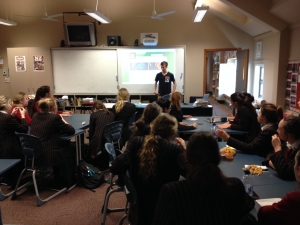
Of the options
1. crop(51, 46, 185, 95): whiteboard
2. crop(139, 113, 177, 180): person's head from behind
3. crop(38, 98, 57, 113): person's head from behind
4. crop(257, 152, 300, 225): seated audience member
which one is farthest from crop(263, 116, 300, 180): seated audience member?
crop(51, 46, 185, 95): whiteboard

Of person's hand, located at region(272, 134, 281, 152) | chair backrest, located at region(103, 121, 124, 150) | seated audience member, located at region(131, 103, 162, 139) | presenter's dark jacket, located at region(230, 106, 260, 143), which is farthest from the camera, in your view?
chair backrest, located at region(103, 121, 124, 150)

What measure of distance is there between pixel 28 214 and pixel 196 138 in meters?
2.65

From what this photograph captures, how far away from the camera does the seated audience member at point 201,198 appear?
129cm

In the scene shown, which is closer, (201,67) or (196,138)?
(196,138)

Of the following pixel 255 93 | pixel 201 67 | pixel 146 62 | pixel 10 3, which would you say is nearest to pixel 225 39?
pixel 201 67

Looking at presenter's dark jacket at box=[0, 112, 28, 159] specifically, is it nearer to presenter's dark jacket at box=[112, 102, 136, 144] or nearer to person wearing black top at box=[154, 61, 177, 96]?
presenter's dark jacket at box=[112, 102, 136, 144]

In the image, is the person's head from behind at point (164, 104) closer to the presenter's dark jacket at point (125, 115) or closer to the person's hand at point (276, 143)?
the presenter's dark jacket at point (125, 115)

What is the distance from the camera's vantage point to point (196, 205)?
1.29 m

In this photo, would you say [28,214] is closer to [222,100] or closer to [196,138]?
[196,138]

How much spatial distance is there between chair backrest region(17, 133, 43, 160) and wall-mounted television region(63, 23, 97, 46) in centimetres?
480

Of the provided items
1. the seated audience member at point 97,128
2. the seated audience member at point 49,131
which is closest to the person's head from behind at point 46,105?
the seated audience member at point 49,131

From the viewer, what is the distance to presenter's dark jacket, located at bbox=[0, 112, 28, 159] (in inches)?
139

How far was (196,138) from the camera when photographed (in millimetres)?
1391

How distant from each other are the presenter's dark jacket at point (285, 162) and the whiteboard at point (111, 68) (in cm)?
551
